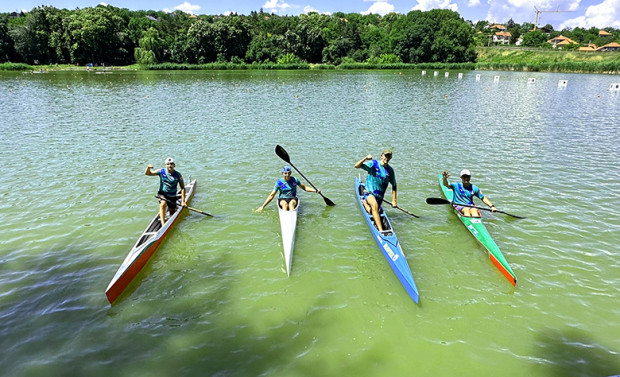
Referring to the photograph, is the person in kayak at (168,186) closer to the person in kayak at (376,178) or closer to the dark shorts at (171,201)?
the dark shorts at (171,201)

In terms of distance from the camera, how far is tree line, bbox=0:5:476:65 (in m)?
89.9

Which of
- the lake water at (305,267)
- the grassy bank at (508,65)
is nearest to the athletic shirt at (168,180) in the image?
the lake water at (305,267)

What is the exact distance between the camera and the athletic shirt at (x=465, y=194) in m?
11.2

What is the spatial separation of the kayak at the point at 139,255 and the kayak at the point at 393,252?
600 cm

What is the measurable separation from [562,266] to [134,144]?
1969 centimetres

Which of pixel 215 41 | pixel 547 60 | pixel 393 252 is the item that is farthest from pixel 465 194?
pixel 547 60

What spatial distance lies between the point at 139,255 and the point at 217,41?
103 metres

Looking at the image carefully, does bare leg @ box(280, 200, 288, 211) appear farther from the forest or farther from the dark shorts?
the forest

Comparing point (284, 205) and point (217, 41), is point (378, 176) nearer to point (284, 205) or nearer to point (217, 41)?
point (284, 205)

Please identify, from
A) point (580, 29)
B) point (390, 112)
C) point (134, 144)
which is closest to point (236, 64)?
point (390, 112)

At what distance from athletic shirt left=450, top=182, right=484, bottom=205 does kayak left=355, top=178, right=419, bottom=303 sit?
2644 mm

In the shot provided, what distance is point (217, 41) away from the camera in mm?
99625

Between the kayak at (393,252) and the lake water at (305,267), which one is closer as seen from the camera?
the lake water at (305,267)

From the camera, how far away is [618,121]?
Answer: 84.9 ft
